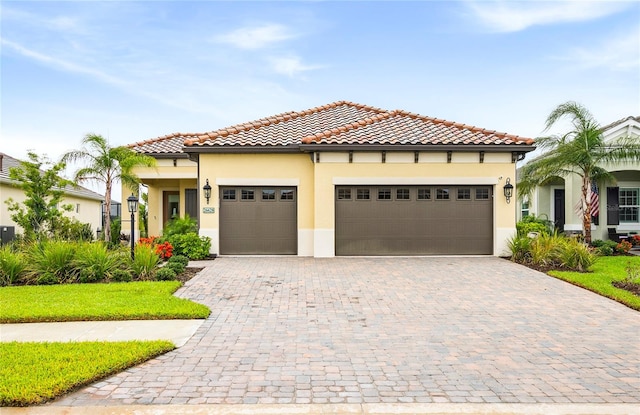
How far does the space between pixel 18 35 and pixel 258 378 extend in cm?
1272

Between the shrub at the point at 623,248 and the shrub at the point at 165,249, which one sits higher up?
the shrub at the point at 165,249

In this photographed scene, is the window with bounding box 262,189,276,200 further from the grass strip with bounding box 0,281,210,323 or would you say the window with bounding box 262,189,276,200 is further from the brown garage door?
the grass strip with bounding box 0,281,210,323

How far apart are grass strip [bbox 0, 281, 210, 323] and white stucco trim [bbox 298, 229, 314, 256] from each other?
564 cm

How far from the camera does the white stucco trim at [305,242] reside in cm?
1341

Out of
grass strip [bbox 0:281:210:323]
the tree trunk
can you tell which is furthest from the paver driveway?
the tree trunk

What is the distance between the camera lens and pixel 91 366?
3953 millimetres

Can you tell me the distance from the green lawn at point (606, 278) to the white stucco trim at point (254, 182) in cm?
841

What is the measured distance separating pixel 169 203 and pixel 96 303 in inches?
519

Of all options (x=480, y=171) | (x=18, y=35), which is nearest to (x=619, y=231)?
(x=480, y=171)

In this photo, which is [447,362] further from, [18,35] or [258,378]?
[18,35]

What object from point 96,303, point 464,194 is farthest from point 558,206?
point 96,303

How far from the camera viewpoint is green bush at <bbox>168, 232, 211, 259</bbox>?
41.5 feet

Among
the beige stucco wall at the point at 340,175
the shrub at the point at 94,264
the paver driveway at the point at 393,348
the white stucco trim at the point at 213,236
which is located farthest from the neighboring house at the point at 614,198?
the shrub at the point at 94,264

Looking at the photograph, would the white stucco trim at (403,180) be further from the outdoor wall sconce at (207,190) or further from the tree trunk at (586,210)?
the outdoor wall sconce at (207,190)
